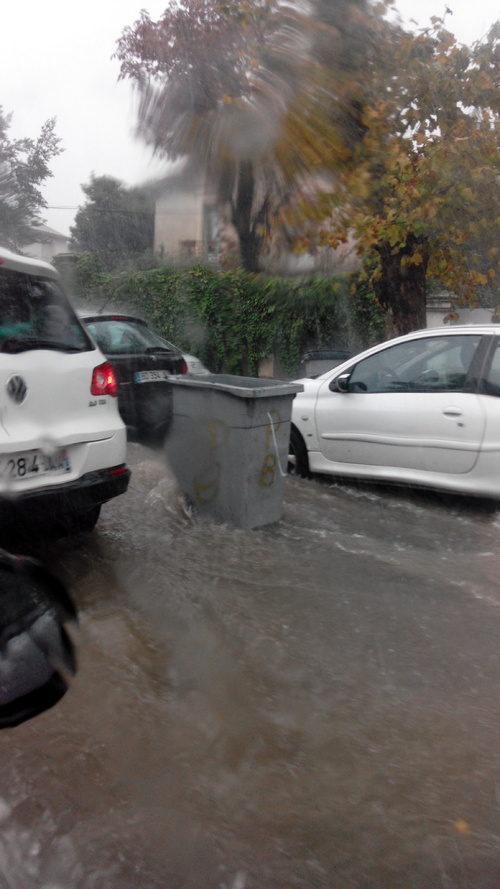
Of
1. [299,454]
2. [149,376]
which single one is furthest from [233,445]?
[149,376]

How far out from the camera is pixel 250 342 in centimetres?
1305

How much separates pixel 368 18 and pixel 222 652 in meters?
5.22

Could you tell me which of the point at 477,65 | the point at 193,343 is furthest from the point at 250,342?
the point at 477,65

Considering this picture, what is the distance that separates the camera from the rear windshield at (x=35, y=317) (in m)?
3.65

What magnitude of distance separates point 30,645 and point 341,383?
480cm

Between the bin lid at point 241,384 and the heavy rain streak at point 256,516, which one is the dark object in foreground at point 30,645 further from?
the bin lid at point 241,384

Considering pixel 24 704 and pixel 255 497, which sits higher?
pixel 24 704

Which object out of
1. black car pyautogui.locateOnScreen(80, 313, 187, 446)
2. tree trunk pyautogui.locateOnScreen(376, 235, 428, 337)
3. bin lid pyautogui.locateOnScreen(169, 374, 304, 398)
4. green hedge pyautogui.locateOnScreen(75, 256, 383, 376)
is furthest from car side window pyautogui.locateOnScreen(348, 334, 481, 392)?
green hedge pyautogui.locateOnScreen(75, 256, 383, 376)

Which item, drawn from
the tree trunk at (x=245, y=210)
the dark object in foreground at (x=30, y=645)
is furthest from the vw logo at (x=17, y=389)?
the dark object in foreground at (x=30, y=645)

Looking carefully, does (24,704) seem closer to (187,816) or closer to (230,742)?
(187,816)

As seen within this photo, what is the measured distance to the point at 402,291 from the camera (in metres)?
9.44

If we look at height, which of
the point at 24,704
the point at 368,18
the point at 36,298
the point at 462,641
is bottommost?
the point at 462,641

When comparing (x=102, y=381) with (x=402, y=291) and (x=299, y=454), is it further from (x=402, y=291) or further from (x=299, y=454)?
(x=402, y=291)

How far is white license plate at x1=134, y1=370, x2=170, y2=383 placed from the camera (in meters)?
7.70
